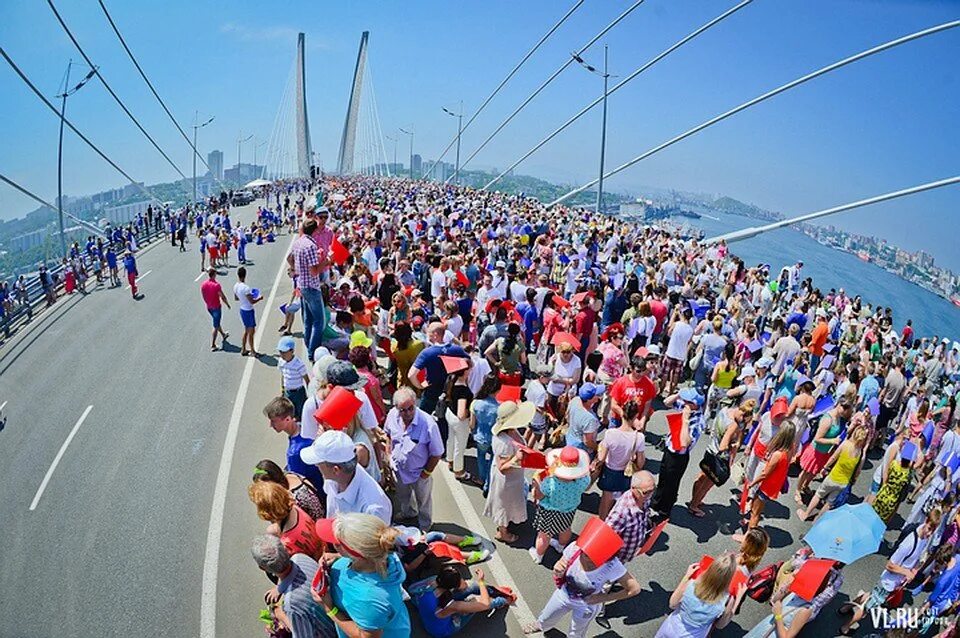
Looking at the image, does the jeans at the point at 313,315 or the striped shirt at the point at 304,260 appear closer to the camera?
the striped shirt at the point at 304,260

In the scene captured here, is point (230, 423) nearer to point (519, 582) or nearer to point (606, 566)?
point (519, 582)

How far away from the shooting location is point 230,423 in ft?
25.9

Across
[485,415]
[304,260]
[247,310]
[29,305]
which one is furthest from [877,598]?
[29,305]

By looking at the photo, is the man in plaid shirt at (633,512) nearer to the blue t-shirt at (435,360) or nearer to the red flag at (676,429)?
the red flag at (676,429)

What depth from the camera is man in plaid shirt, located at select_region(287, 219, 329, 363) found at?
320 inches

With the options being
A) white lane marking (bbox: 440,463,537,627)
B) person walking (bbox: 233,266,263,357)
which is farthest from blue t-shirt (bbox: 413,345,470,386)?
person walking (bbox: 233,266,263,357)

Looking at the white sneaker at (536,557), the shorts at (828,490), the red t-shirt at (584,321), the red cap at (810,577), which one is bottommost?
the white sneaker at (536,557)

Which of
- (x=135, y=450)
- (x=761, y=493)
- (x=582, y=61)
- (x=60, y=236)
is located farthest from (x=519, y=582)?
(x=60, y=236)

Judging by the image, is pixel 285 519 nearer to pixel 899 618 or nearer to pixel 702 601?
pixel 702 601

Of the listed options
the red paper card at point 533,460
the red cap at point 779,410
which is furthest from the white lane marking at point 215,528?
the red cap at point 779,410

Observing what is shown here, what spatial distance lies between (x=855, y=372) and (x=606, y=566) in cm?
627

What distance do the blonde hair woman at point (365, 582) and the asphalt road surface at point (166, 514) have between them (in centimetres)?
167

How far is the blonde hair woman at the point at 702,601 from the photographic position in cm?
362

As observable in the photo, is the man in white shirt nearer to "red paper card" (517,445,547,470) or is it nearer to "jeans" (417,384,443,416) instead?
"red paper card" (517,445,547,470)
